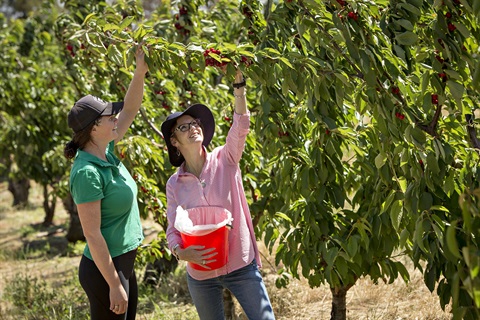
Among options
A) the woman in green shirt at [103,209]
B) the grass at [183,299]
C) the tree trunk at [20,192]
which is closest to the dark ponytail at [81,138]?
the woman in green shirt at [103,209]

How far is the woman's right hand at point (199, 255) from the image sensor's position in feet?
9.22

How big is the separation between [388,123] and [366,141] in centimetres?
99

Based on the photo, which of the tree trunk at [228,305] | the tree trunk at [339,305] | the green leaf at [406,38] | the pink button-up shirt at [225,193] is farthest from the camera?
the tree trunk at [228,305]

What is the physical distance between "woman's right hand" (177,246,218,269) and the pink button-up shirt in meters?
0.09

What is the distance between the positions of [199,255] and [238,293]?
24 centimetres

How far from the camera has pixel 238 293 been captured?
2.88m

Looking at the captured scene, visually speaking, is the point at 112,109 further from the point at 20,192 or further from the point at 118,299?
the point at 20,192

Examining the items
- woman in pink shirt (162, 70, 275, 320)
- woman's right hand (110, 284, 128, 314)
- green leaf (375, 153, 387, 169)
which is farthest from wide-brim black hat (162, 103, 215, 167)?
green leaf (375, 153, 387, 169)

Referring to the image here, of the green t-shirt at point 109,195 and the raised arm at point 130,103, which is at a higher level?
the raised arm at point 130,103

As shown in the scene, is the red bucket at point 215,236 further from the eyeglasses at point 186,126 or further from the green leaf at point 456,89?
the green leaf at point 456,89

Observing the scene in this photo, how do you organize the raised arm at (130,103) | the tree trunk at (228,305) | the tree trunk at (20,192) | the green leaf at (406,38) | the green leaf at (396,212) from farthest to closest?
the tree trunk at (20,192) → the tree trunk at (228,305) → the raised arm at (130,103) → the green leaf at (396,212) → the green leaf at (406,38)

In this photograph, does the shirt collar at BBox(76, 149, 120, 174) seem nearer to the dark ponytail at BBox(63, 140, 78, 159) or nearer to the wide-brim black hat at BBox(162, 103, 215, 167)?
the dark ponytail at BBox(63, 140, 78, 159)

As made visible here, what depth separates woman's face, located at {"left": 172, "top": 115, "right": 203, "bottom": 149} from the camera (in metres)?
3.03

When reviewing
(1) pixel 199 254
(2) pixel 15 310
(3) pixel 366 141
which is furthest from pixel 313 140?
(2) pixel 15 310
